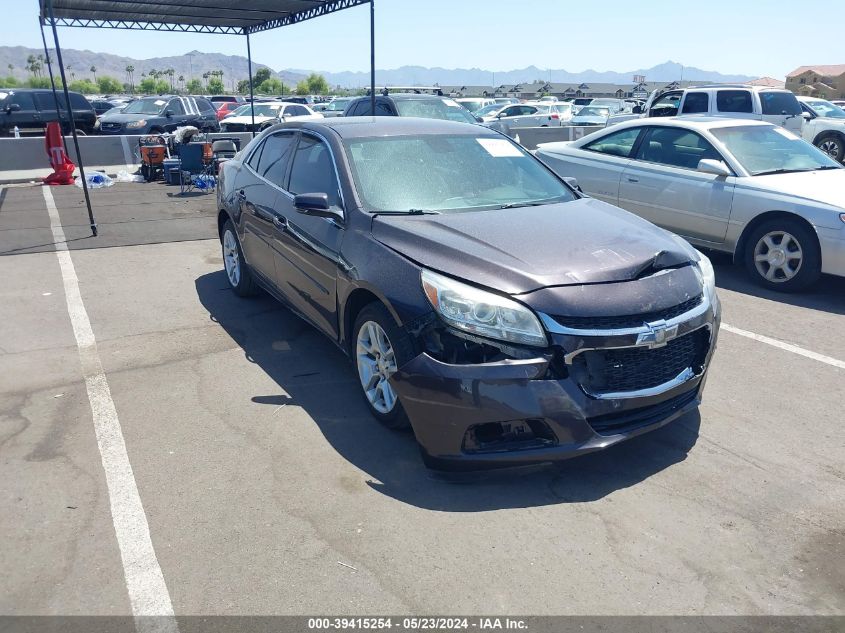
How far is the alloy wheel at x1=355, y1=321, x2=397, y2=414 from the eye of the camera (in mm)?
3824

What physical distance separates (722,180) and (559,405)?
16.6 feet

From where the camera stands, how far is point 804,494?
3.43m

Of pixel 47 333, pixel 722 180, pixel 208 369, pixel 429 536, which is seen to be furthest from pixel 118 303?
pixel 722 180

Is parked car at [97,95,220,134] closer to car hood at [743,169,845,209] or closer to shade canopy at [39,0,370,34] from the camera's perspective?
shade canopy at [39,0,370,34]

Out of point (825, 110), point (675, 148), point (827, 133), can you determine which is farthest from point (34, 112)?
point (825, 110)

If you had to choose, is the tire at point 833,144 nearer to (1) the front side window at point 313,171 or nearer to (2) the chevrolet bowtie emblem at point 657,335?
(1) the front side window at point 313,171

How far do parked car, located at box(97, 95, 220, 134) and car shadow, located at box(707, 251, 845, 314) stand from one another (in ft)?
52.6

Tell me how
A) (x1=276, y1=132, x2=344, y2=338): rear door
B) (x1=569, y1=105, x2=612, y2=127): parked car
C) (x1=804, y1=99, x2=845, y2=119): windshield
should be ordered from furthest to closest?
(x1=569, y1=105, x2=612, y2=127): parked car, (x1=804, y1=99, x2=845, y2=119): windshield, (x1=276, y1=132, x2=344, y2=338): rear door

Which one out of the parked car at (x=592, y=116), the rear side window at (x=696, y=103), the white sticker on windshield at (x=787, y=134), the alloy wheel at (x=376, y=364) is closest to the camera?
the alloy wheel at (x=376, y=364)

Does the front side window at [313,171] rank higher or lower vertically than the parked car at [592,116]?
higher

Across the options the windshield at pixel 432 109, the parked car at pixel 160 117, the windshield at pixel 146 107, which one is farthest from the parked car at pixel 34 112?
the windshield at pixel 432 109

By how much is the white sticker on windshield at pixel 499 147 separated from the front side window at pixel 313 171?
116 cm

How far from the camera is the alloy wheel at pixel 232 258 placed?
20.9 ft

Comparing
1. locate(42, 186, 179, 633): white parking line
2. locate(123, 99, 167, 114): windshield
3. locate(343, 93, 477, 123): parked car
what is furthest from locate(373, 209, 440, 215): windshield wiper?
locate(123, 99, 167, 114): windshield
